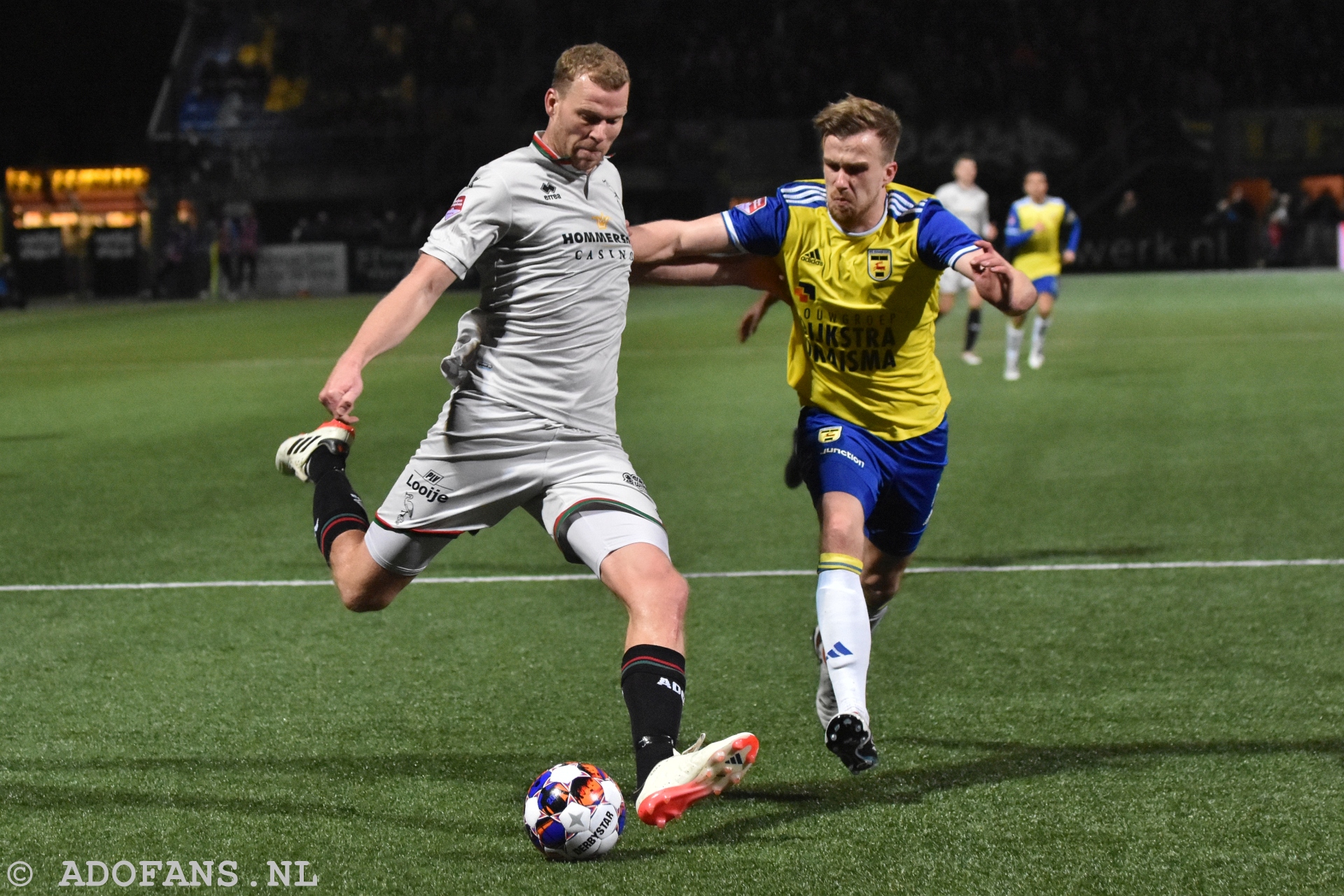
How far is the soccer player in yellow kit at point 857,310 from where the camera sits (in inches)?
183

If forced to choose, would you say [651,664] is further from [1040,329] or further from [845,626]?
[1040,329]

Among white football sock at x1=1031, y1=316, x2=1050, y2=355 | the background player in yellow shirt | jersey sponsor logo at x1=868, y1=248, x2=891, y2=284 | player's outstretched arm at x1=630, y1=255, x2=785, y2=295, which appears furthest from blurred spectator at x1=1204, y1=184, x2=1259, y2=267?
jersey sponsor logo at x1=868, y1=248, x2=891, y2=284

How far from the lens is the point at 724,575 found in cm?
749

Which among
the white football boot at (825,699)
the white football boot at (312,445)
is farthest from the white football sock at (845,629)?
the white football boot at (312,445)

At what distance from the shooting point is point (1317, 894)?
3.51m

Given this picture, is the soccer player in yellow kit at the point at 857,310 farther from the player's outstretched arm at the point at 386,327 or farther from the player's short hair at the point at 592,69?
the player's outstretched arm at the point at 386,327

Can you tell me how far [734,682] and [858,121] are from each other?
2.06m

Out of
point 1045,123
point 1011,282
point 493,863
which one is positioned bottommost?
point 1045,123

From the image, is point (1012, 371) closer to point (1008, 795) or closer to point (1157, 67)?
point (1008, 795)

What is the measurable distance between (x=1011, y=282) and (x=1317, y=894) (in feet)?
A: 5.92

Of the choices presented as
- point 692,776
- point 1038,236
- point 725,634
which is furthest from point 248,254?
point 692,776

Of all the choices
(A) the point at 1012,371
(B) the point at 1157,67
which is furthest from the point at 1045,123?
(A) the point at 1012,371

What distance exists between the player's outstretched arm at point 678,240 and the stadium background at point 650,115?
102 ft

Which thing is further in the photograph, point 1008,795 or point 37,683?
point 37,683
